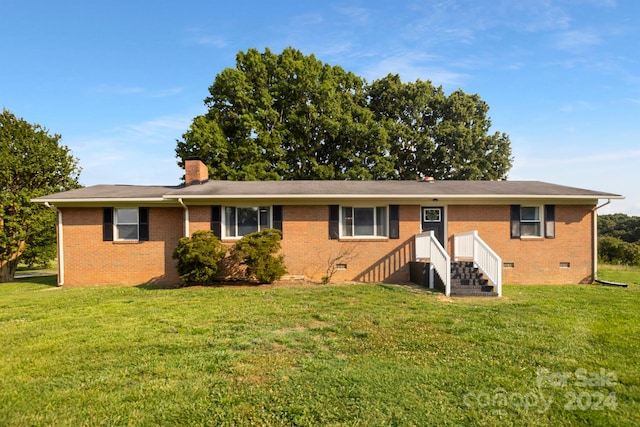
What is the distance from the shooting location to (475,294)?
9.27m

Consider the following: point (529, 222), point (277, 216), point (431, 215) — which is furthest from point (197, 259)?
point (529, 222)

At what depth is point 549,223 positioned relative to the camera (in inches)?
481

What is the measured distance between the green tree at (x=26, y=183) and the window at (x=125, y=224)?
528 centimetres

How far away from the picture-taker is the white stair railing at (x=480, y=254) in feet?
30.5

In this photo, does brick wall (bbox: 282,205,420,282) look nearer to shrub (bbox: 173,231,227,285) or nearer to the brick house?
the brick house

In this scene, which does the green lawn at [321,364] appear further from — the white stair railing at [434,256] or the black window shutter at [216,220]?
the black window shutter at [216,220]

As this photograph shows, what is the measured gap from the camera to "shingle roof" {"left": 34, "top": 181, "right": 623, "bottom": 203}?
37.4 feet

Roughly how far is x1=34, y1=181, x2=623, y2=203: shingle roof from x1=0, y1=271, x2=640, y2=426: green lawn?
449 centimetres

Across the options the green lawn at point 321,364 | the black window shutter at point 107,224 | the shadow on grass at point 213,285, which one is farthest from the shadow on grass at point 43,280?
the green lawn at point 321,364

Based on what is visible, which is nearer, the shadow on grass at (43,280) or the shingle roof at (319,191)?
the shingle roof at (319,191)

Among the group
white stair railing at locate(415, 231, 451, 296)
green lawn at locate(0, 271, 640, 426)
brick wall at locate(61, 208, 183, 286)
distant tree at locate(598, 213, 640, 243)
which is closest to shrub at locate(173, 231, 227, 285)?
brick wall at locate(61, 208, 183, 286)

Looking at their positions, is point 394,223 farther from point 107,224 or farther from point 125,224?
point 107,224

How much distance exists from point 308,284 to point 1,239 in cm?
1356

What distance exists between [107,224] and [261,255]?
5.75 metres
